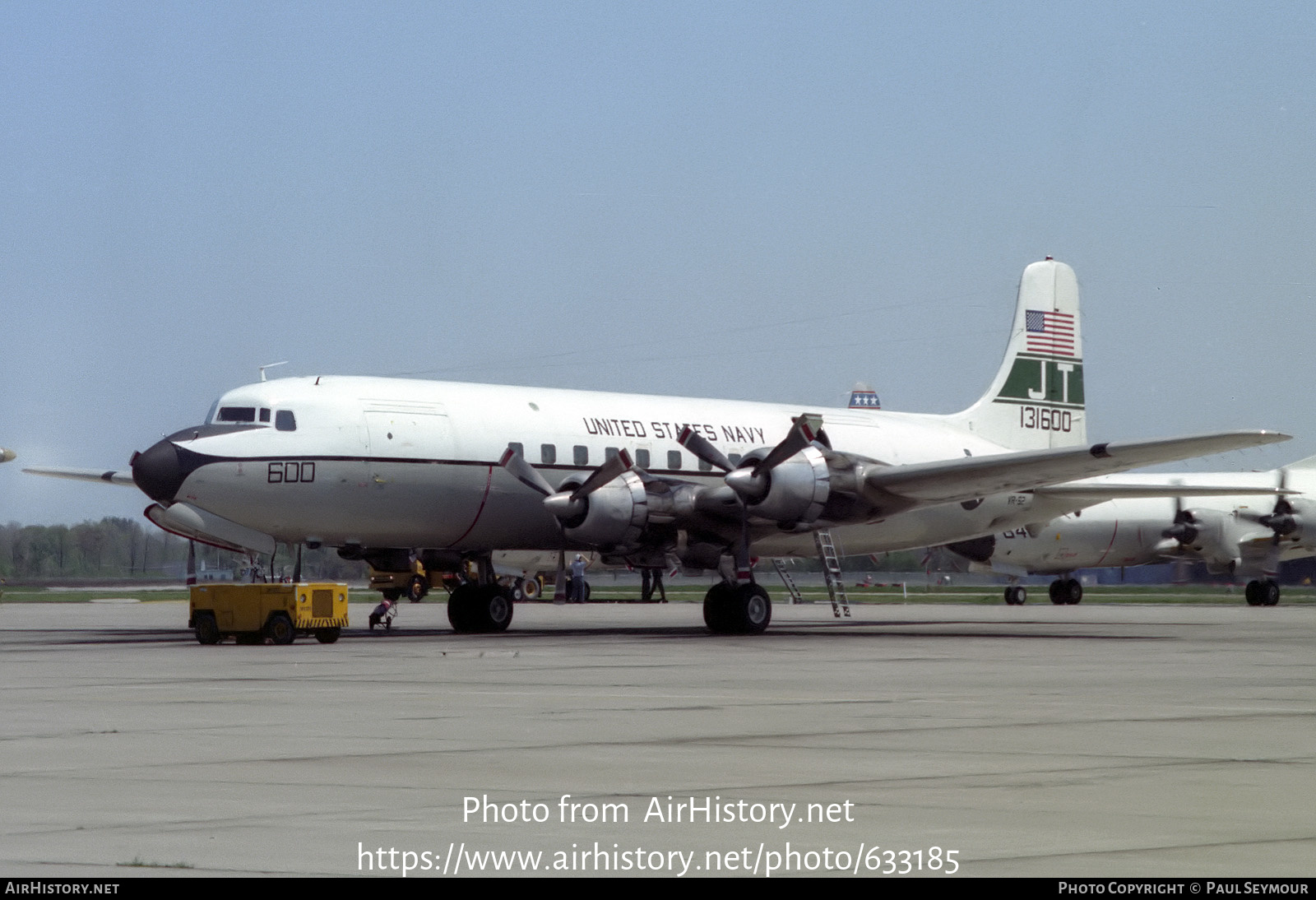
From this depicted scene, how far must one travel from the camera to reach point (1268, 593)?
53219 mm

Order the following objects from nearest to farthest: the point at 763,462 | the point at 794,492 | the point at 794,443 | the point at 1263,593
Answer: the point at 794,492, the point at 763,462, the point at 794,443, the point at 1263,593

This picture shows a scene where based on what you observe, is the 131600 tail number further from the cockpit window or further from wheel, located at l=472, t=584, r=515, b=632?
the cockpit window

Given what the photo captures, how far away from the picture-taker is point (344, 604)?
83.5 feet

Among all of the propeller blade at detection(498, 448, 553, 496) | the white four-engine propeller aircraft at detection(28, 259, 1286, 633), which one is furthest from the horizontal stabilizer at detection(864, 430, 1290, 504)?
the propeller blade at detection(498, 448, 553, 496)

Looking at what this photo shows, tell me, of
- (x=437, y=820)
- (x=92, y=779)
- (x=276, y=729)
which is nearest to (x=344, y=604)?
(x=276, y=729)

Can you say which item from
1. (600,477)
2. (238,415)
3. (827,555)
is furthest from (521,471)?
(827,555)

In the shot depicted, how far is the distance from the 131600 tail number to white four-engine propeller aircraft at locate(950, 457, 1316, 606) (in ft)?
55.0

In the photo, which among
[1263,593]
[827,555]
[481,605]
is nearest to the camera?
[481,605]

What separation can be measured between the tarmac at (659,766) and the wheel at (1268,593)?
112 feet

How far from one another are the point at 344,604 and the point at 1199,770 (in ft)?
58.8

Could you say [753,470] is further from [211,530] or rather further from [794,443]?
[211,530]

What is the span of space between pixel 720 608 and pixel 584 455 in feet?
11.2

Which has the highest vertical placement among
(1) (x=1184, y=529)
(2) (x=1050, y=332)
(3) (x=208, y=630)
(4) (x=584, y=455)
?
(2) (x=1050, y=332)

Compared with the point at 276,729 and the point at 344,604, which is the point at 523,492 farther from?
the point at 276,729
